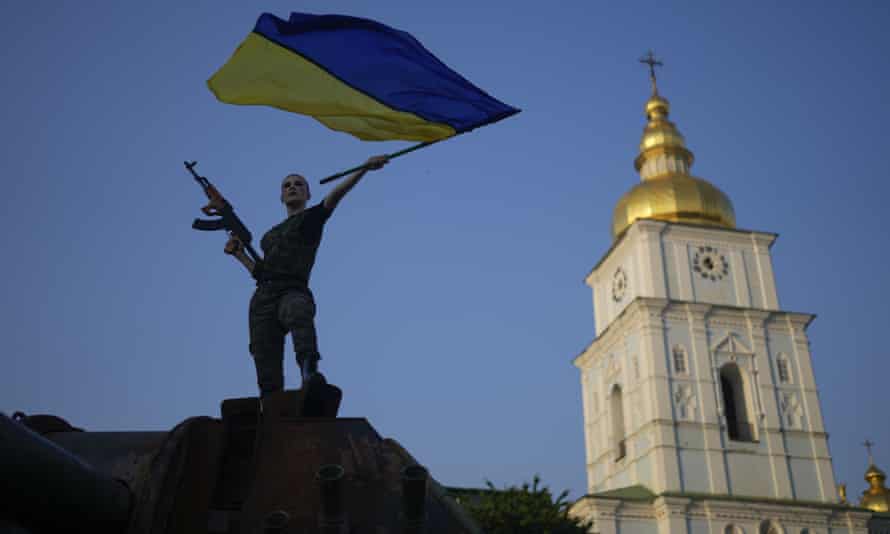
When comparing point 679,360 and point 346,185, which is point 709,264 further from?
point 346,185

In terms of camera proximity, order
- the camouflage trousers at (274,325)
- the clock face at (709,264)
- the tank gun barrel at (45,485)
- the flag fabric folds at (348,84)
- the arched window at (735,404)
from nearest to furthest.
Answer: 1. the tank gun barrel at (45,485)
2. the camouflage trousers at (274,325)
3. the flag fabric folds at (348,84)
4. the arched window at (735,404)
5. the clock face at (709,264)

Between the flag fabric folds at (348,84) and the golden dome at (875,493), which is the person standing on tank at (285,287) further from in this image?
the golden dome at (875,493)

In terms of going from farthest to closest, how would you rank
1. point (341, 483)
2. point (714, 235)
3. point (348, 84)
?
point (714, 235), point (348, 84), point (341, 483)

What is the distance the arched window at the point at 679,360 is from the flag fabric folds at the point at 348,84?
3194cm

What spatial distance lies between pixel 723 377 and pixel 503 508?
59.9 ft

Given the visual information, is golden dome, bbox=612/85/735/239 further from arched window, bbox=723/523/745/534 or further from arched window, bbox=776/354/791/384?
arched window, bbox=723/523/745/534

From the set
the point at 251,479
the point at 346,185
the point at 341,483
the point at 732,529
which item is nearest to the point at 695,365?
the point at 732,529

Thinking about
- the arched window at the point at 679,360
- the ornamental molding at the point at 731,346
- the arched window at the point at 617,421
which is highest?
the ornamental molding at the point at 731,346

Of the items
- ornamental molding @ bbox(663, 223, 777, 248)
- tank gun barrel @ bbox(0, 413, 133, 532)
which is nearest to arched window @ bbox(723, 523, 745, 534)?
ornamental molding @ bbox(663, 223, 777, 248)

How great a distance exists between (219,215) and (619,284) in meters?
37.0

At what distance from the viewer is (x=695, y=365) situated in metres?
37.4

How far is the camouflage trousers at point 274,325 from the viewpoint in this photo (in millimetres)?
5141

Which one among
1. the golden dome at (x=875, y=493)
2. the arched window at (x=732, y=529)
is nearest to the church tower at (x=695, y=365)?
the arched window at (x=732, y=529)

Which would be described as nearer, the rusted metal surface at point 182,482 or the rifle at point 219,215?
the rusted metal surface at point 182,482
